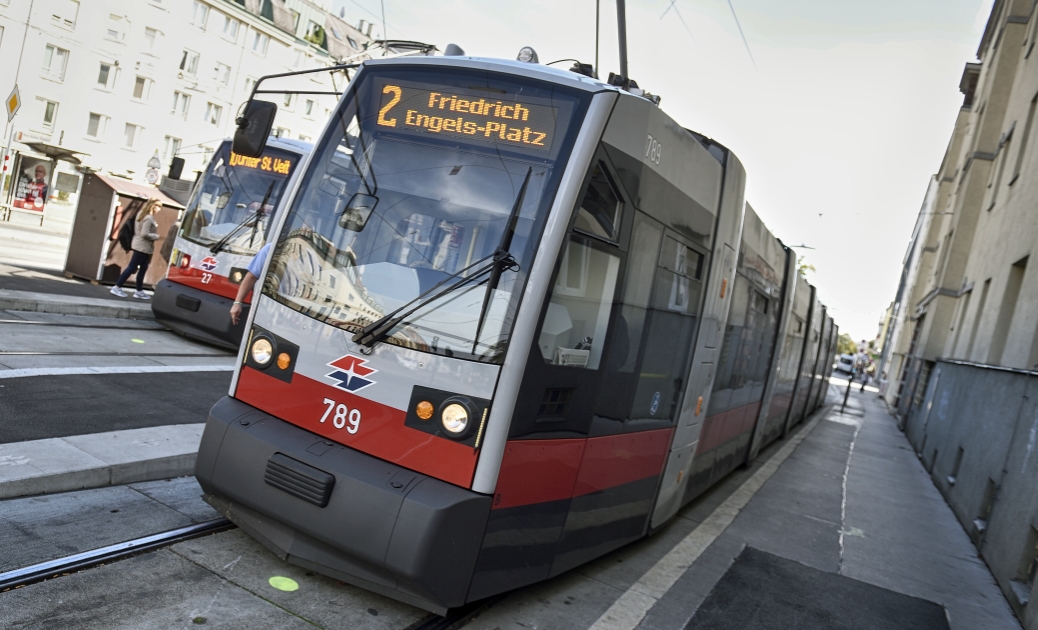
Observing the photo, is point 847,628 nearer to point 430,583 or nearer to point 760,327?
point 430,583

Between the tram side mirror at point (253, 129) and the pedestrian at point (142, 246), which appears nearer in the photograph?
the tram side mirror at point (253, 129)

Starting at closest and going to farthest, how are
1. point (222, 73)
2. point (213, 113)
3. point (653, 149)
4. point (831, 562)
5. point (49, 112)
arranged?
1. point (653, 149)
2. point (831, 562)
3. point (49, 112)
4. point (222, 73)
5. point (213, 113)

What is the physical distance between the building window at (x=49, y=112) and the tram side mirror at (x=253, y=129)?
139 ft

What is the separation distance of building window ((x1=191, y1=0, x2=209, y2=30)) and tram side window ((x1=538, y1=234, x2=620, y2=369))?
160 feet

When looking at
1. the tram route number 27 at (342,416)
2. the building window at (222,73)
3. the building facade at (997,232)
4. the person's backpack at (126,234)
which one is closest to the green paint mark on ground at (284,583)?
the tram route number 27 at (342,416)

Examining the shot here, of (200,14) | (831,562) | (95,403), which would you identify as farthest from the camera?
(200,14)

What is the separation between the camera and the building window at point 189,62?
4738 cm

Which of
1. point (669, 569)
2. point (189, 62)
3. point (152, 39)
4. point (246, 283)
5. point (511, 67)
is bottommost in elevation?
point (669, 569)

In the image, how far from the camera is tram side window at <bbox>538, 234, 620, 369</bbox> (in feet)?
15.2

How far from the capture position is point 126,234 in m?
14.7

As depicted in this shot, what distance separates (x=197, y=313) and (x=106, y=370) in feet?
10.3

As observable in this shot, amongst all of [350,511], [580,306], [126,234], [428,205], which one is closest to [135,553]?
[350,511]

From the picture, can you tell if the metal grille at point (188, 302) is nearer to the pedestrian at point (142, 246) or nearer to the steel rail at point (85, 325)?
the steel rail at point (85, 325)

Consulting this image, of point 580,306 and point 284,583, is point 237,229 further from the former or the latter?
point 580,306
